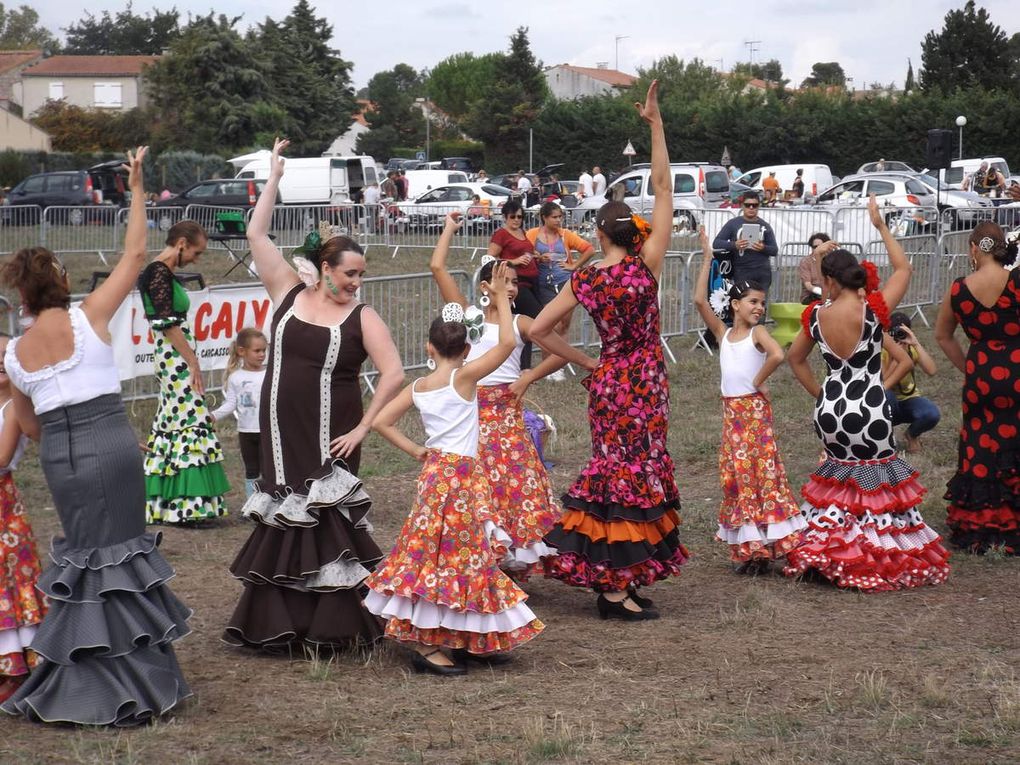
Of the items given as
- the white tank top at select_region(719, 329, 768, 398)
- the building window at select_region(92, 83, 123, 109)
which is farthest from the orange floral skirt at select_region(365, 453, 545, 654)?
the building window at select_region(92, 83, 123, 109)

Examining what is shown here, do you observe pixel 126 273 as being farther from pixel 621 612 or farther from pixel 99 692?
pixel 621 612

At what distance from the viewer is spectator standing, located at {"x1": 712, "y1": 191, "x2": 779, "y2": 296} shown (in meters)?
14.2

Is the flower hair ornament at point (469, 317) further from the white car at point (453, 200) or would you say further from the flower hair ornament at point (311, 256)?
the white car at point (453, 200)

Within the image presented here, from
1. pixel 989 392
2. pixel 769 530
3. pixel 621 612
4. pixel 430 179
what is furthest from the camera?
pixel 430 179

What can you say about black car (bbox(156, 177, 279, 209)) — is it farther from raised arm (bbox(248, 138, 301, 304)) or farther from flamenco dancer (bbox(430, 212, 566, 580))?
raised arm (bbox(248, 138, 301, 304))

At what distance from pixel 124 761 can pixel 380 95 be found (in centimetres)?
8868

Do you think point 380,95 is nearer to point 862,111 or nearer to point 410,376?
point 862,111

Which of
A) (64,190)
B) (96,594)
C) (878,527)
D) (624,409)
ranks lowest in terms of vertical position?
(878,527)

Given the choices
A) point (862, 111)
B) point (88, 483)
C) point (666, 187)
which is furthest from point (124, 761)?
point (862, 111)

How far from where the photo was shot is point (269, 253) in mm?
6184

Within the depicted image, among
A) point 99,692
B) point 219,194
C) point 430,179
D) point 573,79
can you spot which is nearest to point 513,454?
point 99,692

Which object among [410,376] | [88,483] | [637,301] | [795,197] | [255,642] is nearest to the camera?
[88,483]

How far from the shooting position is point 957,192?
3438 cm

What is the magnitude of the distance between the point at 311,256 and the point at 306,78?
65590mm
